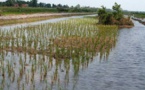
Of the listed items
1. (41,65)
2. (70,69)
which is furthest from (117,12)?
(41,65)

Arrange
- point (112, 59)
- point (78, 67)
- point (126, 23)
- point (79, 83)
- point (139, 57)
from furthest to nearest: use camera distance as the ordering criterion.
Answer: point (126, 23)
point (139, 57)
point (112, 59)
point (78, 67)
point (79, 83)

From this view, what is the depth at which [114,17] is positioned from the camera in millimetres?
47125

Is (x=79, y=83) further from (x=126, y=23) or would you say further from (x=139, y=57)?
(x=126, y=23)

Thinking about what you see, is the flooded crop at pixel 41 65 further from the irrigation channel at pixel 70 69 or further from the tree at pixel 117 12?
the tree at pixel 117 12

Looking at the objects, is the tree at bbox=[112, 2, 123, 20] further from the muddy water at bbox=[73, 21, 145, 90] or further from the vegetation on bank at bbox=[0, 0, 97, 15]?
the muddy water at bbox=[73, 21, 145, 90]

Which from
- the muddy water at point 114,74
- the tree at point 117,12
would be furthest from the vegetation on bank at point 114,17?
the muddy water at point 114,74

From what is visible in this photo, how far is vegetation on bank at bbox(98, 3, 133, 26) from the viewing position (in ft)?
151

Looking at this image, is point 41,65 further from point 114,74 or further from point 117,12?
point 117,12

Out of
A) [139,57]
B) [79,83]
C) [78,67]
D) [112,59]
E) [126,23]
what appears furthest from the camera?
[126,23]

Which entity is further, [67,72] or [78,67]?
[78,67]

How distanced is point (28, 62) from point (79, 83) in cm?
393

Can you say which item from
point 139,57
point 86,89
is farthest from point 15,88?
point 139,57

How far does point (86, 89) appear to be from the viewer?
1109cm

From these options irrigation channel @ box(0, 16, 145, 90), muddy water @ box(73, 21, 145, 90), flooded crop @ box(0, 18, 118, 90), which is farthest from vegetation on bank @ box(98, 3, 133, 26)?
muddy water @ box(73, 21, 145, 90)
